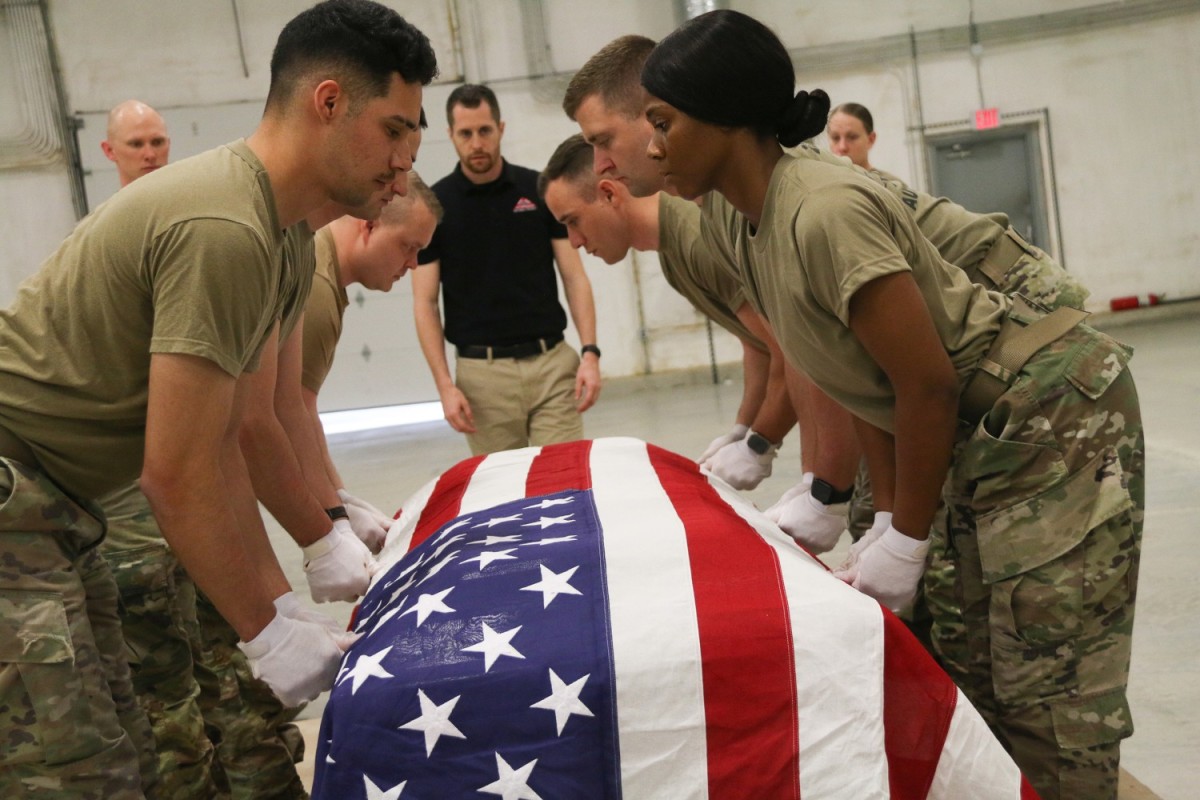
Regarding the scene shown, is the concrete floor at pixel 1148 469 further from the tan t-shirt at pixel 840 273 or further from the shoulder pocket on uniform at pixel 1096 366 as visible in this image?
the tan t-shirt at pixel 840 273

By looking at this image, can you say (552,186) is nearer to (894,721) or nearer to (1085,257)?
(894,721)

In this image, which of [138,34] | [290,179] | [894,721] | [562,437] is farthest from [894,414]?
[138,34]

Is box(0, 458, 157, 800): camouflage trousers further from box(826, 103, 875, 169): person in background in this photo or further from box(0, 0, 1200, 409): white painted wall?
box(0, 0, 1200, 409): white painted wall

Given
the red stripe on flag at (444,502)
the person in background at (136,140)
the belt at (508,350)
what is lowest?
the red stripe on flag at (444,502)

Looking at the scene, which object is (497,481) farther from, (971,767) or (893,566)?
(971,767)

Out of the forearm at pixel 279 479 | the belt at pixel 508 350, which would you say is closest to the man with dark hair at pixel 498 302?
the belt at pixel 508 350

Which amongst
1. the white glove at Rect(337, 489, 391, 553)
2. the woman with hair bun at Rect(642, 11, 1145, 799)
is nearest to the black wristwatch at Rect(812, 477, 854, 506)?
the woman with hair bun at Rect(642, 11, 1145, 799)

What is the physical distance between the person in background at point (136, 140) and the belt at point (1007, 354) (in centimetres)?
264

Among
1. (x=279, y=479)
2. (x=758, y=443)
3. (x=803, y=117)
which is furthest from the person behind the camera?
(x=758, y=443)

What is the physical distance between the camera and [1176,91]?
373 inches

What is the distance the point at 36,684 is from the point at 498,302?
2558 millimetres

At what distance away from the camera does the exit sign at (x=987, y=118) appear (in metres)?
9.46

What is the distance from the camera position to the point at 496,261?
3965mm

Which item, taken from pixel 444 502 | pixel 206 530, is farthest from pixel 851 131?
pixel 206 530
